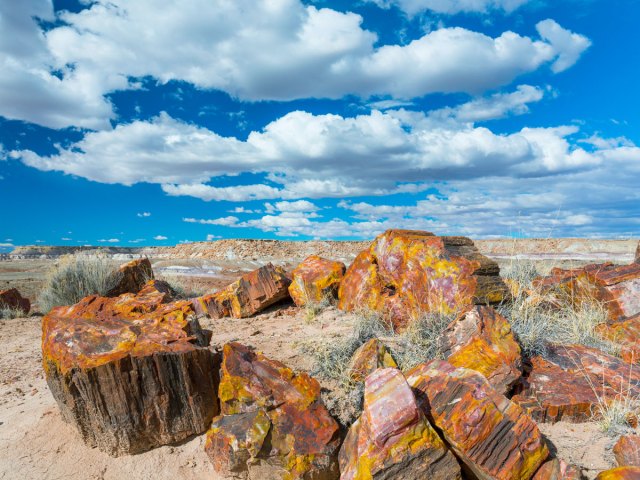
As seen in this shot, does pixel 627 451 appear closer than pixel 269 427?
Yes

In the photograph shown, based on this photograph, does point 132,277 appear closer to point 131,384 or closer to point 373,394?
point 131,384

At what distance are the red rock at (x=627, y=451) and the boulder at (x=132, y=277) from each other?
10756mm

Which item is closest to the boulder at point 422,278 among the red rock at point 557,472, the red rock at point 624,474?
the red rock at point 557,472

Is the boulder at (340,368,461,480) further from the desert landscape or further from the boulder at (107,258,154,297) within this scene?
the boulder at (107,258,154,297)

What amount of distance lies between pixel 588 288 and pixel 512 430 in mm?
4901

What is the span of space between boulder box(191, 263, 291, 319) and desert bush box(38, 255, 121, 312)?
15.1ft

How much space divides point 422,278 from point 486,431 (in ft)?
9.86

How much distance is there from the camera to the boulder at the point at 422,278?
6055mm

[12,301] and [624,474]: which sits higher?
[624,474]

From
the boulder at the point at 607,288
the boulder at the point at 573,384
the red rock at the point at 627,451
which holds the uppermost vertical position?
the boulder at the point at 607,288

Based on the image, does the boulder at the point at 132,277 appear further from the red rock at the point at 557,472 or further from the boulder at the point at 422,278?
the red rock at the point at 557,472

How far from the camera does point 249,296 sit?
854 centimetres

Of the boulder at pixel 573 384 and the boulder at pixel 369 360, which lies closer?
the boulder at pixel 573 384

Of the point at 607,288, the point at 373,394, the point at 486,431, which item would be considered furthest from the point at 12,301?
the point at 607,288
